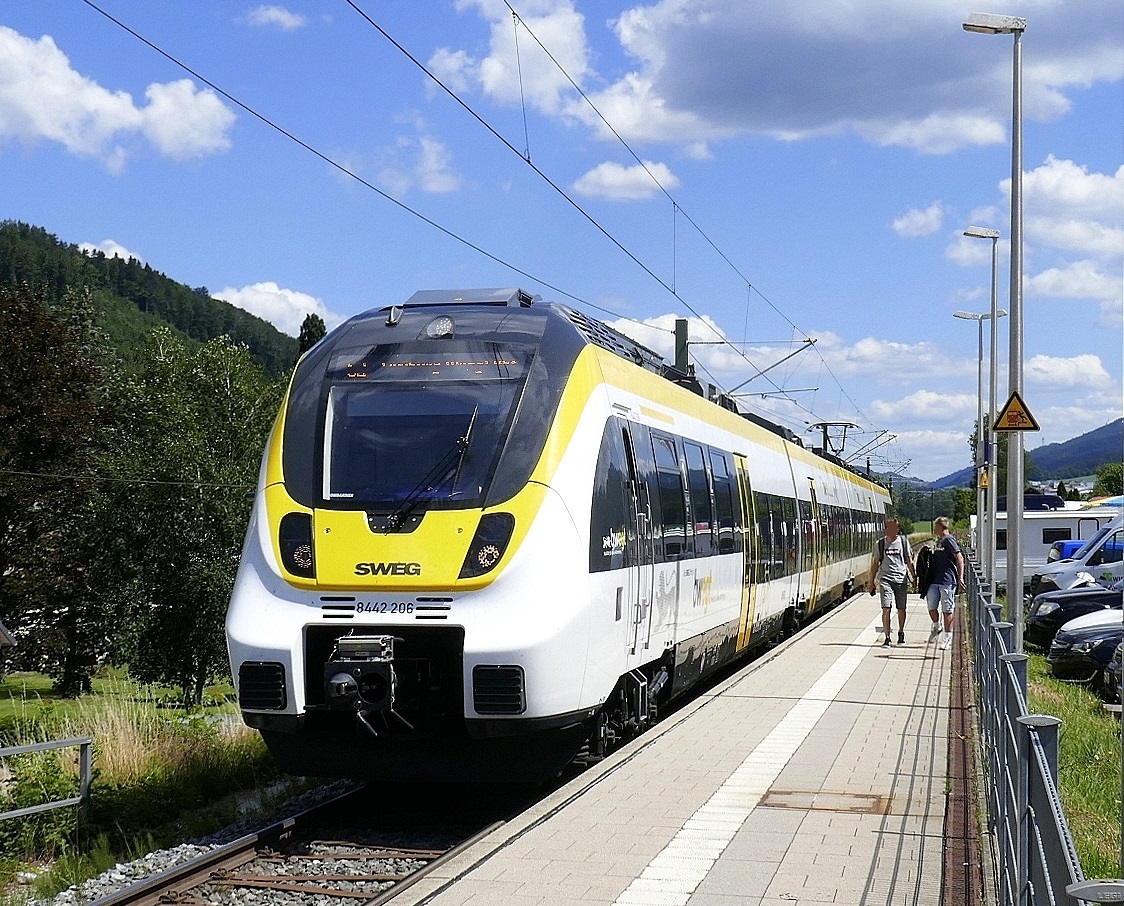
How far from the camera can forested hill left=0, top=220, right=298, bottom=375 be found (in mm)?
114688

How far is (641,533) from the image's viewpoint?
11.3 metres

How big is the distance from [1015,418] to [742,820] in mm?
10368

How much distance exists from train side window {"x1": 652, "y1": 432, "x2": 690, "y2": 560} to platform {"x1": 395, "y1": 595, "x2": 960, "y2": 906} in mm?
1621

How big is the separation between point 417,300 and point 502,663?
3817 millimetres

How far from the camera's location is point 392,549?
9211mm

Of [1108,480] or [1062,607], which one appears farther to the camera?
[1108,480]

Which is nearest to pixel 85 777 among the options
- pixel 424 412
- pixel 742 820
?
pixel 424 412

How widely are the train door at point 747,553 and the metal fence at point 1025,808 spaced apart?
8494mm

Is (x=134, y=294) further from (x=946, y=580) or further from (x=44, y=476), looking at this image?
(x=946, y=580)

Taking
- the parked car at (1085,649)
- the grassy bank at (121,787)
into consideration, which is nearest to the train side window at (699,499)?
the grassy bank at (121,787)

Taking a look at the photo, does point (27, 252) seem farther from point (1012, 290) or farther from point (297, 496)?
point (297, 496)

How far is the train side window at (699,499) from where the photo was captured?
13766 mm

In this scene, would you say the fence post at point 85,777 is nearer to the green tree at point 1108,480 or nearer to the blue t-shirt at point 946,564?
the blue t-shirt at point 946,564

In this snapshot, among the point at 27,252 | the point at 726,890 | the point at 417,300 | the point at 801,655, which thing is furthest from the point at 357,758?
the point at 27,252
